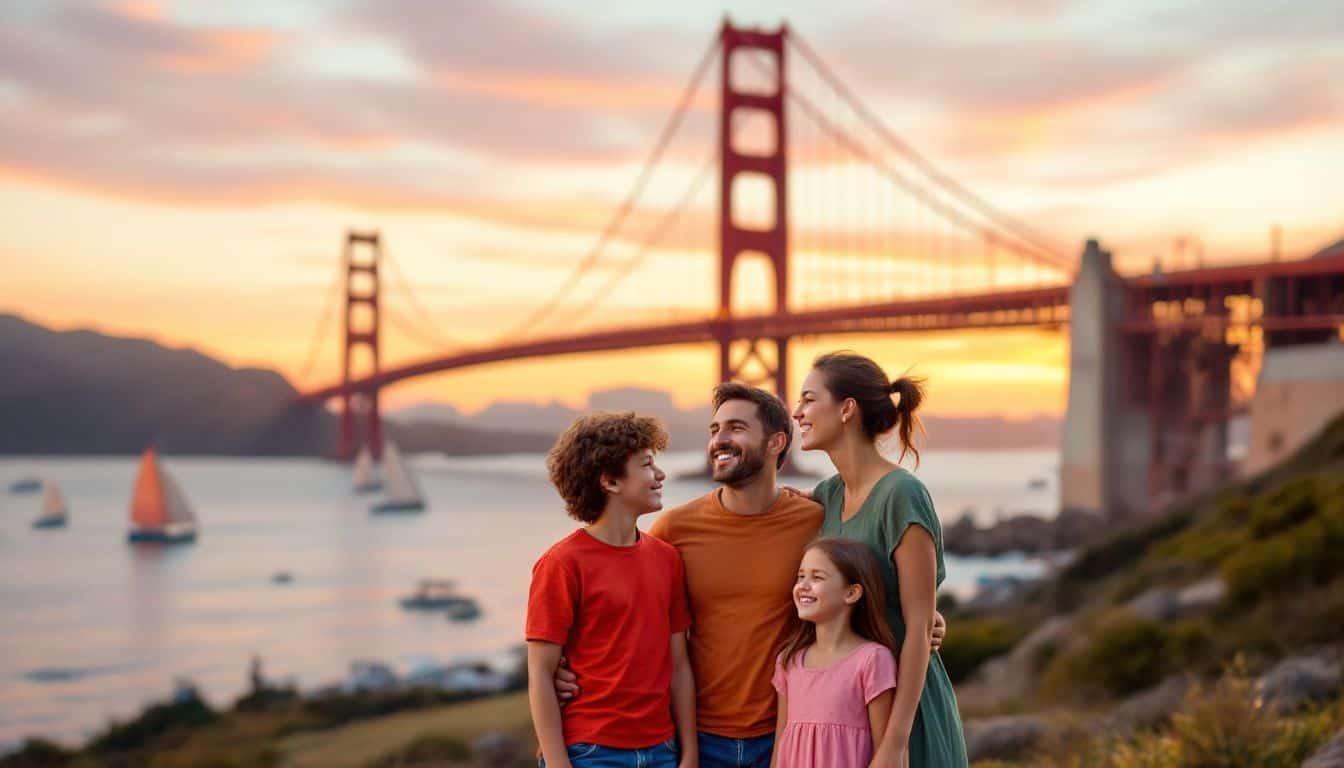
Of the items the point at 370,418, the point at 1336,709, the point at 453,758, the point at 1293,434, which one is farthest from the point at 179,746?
the point at 370,418

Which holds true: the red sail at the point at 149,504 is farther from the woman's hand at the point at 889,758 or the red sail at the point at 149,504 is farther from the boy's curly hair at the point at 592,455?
the woman's hand at the point at 889,758

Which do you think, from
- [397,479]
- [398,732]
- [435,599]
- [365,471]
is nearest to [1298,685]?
[398,732]

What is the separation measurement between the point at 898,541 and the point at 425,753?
31.3 ft

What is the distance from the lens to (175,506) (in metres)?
45.1

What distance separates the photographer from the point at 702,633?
2.89m

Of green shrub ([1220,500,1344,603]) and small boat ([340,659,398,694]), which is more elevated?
green shrub ([1220,500,1344,603])

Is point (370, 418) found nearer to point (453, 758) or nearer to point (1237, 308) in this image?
point (1237, 308)

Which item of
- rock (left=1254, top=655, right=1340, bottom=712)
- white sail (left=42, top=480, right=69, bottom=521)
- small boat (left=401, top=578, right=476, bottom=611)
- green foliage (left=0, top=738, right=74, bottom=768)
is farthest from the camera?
white sail (left=42, top=480, right=69, bottom=521)

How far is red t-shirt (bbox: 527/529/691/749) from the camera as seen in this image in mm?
2746

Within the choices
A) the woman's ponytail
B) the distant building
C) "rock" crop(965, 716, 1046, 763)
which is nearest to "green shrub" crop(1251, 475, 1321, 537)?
"rock" crop(965, 716, 1046, 763)

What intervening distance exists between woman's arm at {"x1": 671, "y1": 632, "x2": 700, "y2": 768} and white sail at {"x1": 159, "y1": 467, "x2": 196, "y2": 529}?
144 ft

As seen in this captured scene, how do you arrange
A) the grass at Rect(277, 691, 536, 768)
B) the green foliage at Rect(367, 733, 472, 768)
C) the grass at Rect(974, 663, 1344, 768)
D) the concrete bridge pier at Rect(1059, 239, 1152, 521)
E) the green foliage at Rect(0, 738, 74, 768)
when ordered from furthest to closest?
1. the concrete bridge pier at Rect(1059, 239, 1152, 521)
2. the green foliage at Rect(0, 738, 74, 768)
3. the grass at Rect(277, 691, 536, 768)
4. the green foliage at Rect(367, 733, 472, 768)
5. the grass at Rect(974, 663, 1344, 768)

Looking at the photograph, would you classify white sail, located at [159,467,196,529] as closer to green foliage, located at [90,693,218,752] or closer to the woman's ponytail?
green foliage, located at [90,693,218,752]

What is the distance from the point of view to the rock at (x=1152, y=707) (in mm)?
6910
